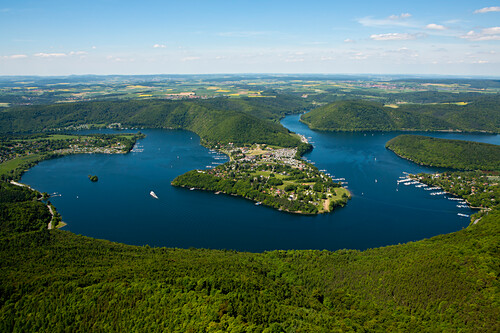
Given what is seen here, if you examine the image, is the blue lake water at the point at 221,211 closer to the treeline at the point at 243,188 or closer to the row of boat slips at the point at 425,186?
the row of boat slips at the point at 425,186

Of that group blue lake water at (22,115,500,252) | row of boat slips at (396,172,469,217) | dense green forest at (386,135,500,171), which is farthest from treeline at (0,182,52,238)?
dense green forest at (386,135,500,171)

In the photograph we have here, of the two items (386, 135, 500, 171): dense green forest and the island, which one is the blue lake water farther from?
(386, 135, 500, 171): dense green forest

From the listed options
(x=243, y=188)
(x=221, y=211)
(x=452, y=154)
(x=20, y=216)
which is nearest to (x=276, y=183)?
(x=243, y=188)

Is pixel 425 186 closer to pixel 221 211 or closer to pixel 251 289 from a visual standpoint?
pixel 221 211

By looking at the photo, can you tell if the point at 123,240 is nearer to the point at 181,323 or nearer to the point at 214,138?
the point at 181,323

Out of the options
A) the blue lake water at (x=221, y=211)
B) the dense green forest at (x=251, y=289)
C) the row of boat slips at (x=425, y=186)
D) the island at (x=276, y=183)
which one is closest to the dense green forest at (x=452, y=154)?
the blue lake water at (x=221, y=211)
